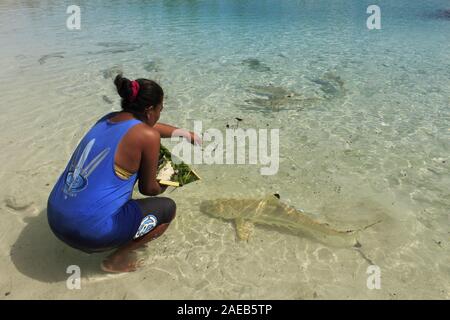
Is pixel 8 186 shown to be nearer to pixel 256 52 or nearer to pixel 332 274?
pixel 332 274

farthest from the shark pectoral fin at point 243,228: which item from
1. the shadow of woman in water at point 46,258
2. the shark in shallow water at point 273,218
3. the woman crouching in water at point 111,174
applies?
the shadow of woman in water at point 46,258

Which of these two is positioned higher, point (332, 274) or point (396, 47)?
point (396, 47)

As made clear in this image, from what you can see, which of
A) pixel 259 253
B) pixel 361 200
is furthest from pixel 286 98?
pixel 259 253

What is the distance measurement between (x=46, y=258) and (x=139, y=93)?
1.94 metres

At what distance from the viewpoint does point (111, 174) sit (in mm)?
2795

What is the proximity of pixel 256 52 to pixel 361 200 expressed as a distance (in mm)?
7849

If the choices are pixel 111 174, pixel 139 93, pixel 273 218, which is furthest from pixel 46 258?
pixel 273 218

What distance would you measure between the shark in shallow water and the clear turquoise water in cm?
11

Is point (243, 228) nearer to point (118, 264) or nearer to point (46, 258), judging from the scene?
point (118, 264)

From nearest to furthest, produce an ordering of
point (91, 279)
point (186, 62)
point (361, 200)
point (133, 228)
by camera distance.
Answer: point (133, 228) < point (91, 279) < point (361, 200) < point (186, 62)

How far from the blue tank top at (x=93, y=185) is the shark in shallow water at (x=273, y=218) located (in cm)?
153

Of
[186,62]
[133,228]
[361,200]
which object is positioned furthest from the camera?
[186,62]
